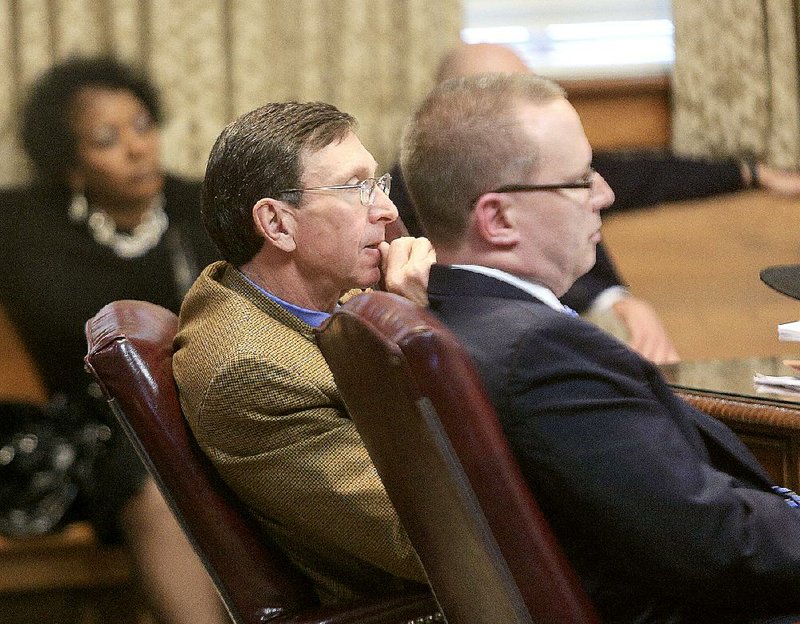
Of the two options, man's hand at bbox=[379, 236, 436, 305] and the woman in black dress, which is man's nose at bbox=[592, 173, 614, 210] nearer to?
man's hand at bbox=[379, 236, 436, 305]

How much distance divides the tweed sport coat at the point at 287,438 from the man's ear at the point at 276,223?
0.18 metres

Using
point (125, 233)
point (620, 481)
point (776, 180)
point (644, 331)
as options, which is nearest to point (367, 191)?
point (620, 481)

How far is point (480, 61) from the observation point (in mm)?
2881

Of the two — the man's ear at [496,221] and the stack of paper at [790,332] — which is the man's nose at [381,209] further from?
the stack of paper at [790,332]

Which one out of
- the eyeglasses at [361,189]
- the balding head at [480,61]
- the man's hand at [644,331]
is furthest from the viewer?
the balding head at [480,61]

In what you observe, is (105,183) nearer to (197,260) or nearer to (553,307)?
(197,260)

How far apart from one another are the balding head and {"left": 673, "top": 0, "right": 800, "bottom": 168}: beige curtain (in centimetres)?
64

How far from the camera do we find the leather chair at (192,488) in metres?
1.57

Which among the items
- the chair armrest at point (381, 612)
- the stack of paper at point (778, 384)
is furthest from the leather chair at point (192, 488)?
the stack of paper at point (778, 384)

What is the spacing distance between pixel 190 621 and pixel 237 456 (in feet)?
3.51

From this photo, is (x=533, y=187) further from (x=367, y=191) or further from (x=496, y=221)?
(x=367, y=191)

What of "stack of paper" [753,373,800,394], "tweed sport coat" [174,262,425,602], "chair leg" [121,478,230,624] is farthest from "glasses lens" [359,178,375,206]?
"chair leg" [121,478,230,624]

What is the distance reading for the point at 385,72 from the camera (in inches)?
Result: 131

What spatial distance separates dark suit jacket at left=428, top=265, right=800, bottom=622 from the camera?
3.93 feet
